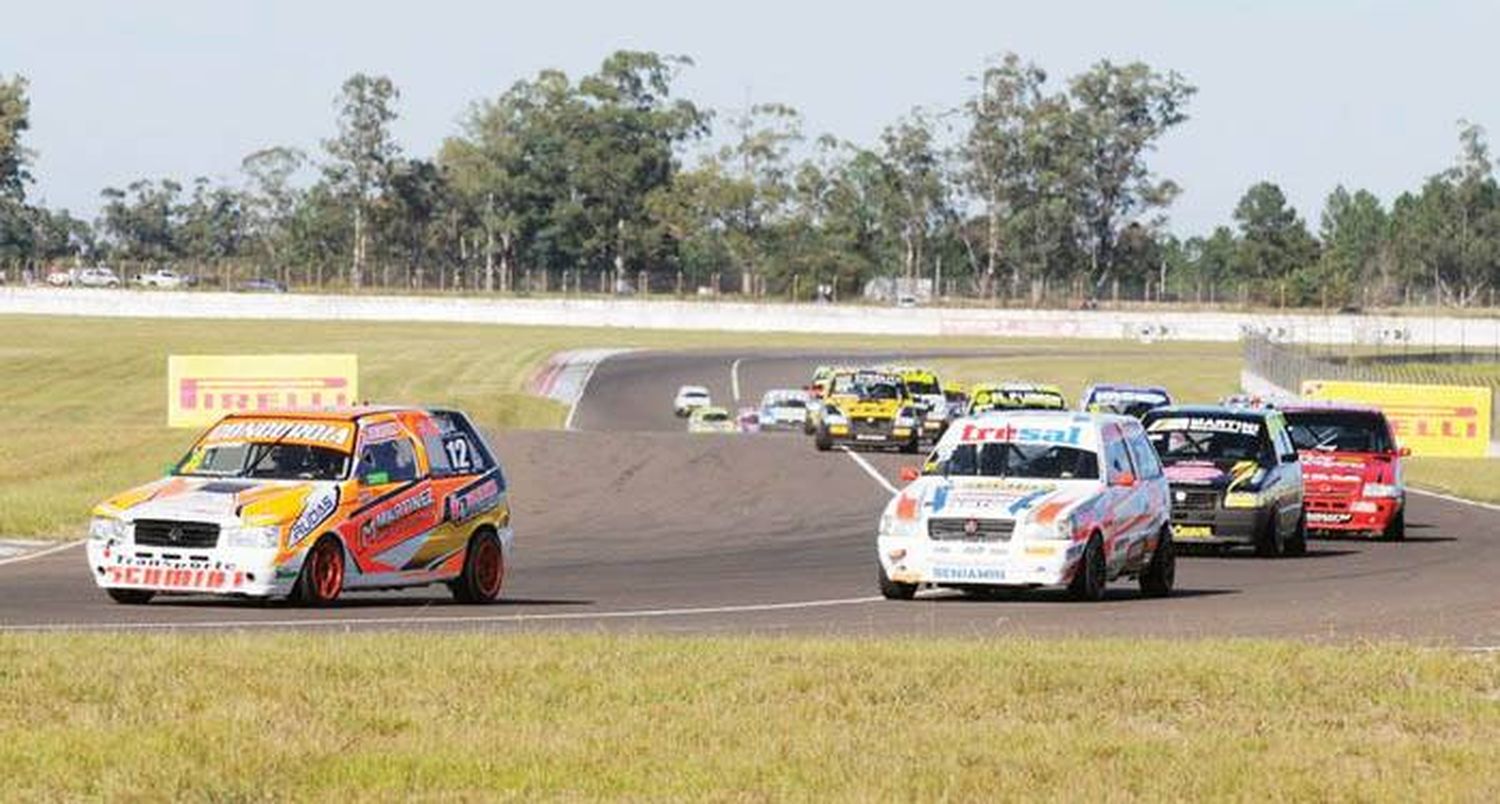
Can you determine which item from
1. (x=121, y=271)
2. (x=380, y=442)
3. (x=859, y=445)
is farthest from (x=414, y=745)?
(x=121, y=271)

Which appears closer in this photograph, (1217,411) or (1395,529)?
(1217,411)

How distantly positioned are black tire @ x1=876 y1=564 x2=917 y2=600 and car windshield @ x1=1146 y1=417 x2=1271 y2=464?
679 cm

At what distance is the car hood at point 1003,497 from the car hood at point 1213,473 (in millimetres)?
6151

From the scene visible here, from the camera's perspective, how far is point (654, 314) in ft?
450

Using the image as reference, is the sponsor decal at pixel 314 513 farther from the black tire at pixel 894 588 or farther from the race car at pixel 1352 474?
the race car at pixel 1352 474

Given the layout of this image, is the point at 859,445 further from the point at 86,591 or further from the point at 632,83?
the point at 632,83

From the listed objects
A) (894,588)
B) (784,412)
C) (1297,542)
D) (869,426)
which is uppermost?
(894,588)

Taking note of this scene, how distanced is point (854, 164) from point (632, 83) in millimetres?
16216

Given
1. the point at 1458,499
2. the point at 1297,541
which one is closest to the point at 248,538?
the point at 1297,541

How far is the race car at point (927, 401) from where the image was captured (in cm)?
5438

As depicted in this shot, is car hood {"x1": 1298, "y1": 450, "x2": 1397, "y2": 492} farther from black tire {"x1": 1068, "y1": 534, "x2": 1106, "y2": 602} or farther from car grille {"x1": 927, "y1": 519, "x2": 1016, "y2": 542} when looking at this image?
car grille {"x1": 927, "y1": 519, "x2": 1016, "y2": 542}

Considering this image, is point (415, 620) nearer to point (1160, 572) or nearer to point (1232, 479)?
point (1160, 572)

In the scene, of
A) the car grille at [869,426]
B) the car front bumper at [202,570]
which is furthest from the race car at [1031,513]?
the car grille at [869,426]

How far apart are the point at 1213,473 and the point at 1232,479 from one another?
0.66 feet
